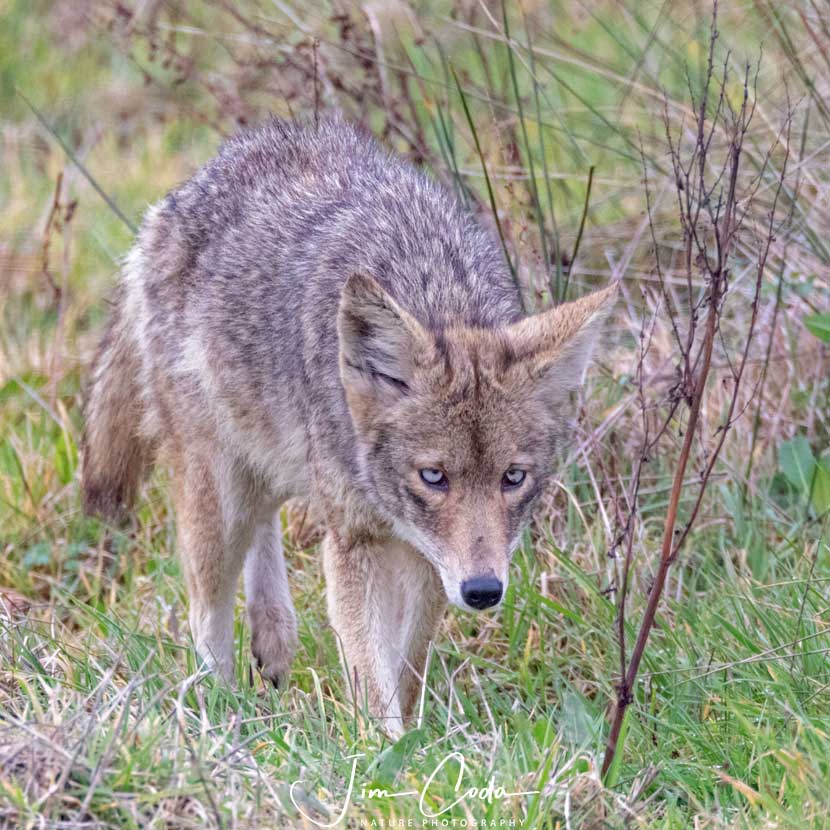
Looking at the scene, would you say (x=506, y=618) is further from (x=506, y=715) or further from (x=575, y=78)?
(x=575, y=78)

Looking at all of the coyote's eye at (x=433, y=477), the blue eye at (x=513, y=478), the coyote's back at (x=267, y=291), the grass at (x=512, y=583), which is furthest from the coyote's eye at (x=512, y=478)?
the grass at (x=512, y=583)

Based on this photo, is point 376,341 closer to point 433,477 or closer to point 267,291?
point 433,477

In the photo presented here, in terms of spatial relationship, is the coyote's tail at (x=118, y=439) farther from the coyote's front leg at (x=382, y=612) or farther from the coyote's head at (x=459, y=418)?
the coyote's head at (x=459, y=418)

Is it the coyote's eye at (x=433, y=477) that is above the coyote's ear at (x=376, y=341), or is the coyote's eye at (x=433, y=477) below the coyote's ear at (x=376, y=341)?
below

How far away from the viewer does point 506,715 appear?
4938 mm

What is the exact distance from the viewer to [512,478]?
4633 mm

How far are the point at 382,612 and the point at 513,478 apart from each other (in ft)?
2.78

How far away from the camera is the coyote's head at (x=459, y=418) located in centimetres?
448

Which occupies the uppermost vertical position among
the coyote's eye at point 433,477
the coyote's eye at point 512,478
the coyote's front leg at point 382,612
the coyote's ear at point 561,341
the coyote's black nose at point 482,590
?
the coyote's ear at point 561,341

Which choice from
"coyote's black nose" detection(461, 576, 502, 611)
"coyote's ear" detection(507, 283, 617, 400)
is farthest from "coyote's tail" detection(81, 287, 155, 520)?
"coyote's black nose" detection(461, 576, 502, 611)

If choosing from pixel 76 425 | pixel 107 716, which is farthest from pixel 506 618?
pixel 76 425

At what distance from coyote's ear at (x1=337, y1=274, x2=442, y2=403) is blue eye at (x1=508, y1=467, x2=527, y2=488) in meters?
0.45

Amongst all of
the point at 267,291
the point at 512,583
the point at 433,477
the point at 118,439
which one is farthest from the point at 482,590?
the point at 118,439

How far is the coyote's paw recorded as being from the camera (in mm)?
5453
